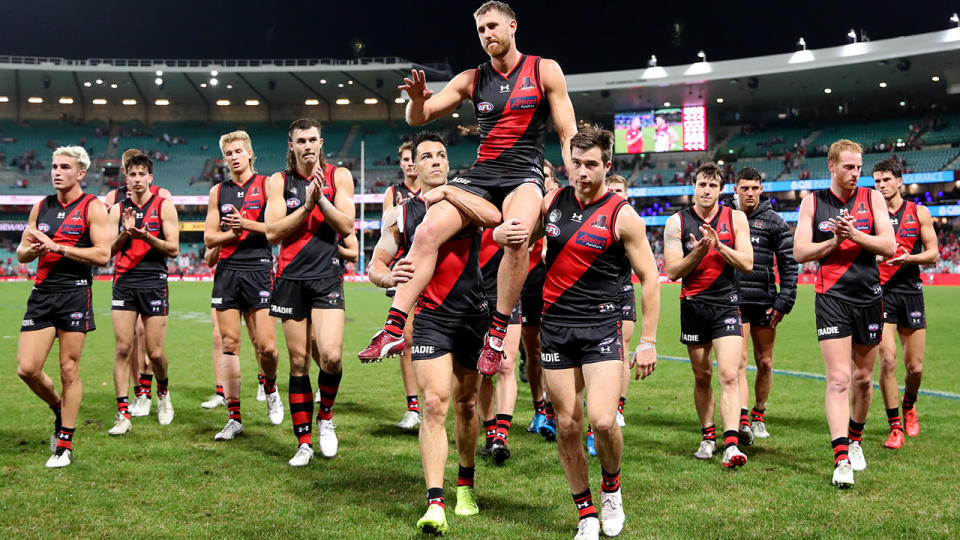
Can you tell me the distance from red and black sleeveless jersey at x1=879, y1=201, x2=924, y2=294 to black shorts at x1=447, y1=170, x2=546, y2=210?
462cm

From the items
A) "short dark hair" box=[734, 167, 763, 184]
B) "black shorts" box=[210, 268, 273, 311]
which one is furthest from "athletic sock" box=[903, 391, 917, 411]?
"black shorts" box=[210, 268, 273, 311]

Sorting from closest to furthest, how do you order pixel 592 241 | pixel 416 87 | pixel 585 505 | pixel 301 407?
pixel 585 505 → pixel 592 241 → pixel 416 87 → pixel 301 407

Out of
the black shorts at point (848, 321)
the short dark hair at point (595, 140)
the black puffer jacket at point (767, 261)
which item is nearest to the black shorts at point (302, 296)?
the short dark hair at point (595, 140)

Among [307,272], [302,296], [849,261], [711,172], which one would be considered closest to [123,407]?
[302,296]

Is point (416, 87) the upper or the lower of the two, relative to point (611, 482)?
upper

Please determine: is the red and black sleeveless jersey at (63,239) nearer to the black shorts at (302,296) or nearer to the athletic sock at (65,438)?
the athletic sock at (65,438)

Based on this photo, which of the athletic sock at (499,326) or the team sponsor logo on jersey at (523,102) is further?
the team sponsor logo on jersey at (523,102)

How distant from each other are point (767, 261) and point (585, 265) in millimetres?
3784

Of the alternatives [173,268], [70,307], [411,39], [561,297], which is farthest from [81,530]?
[411,39]

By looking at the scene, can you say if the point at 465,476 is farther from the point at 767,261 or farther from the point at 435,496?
the point at 767,261

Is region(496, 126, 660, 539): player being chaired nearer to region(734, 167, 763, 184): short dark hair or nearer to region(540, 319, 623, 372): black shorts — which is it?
region(540, 319, 623, 372): black shorts

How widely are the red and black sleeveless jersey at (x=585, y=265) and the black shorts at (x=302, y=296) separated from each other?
2513mm

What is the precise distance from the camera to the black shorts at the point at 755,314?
25.5ft

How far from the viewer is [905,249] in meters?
7.80
